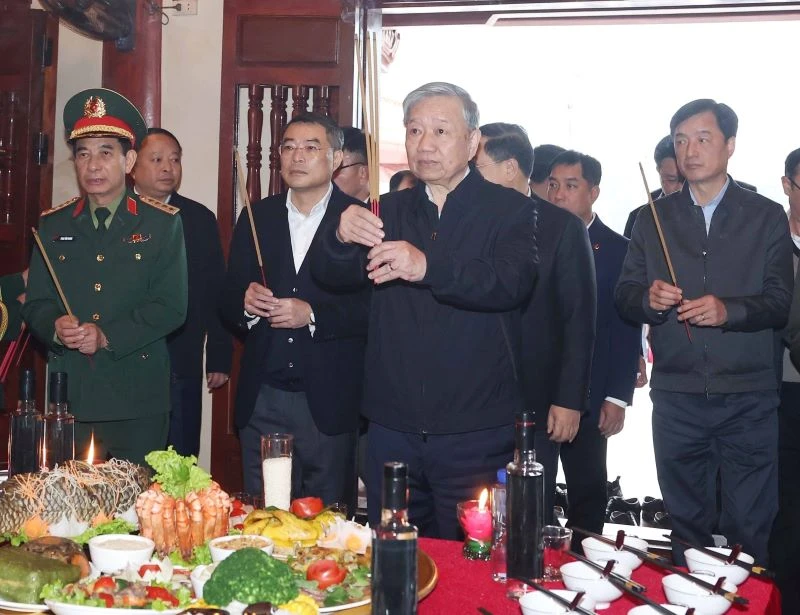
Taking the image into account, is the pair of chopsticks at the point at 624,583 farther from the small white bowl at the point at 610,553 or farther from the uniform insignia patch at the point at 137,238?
the uniform insignia patch at the point at 137,238

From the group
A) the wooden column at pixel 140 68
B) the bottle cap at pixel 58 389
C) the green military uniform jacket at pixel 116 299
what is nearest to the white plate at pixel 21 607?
the bottle cap at pixel 58 389

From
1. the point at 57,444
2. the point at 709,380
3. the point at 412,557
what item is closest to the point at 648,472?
the point at 709,380

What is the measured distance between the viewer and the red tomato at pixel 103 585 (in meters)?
1.49

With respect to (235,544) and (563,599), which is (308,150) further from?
(563,599)

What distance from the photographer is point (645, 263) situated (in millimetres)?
3410

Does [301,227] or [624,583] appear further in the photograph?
[301,227]

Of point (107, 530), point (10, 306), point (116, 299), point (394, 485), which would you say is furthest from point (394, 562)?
point (10, 306)

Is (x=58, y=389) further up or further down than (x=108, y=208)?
further down

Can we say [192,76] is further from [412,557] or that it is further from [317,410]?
[412,557]

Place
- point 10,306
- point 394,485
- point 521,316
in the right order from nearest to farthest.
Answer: point 394,485 < point 521,316 < point 10,306

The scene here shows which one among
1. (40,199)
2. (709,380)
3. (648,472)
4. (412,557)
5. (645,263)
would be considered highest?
(40,199)

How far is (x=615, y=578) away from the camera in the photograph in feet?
5.38

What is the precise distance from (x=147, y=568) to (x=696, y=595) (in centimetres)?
86

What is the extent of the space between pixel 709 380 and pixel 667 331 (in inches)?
8.5
